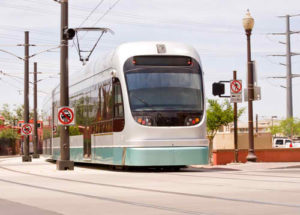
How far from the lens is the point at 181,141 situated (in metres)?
20.6

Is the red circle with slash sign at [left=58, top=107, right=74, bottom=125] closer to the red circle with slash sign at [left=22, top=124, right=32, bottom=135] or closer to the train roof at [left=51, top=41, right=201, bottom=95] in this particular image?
the train roof at [left=51, top=41, right=201, bottom=95]

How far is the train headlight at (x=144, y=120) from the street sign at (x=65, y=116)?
5395 millimetres

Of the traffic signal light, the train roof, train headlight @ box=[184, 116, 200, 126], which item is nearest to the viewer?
train headlight @ box=[184, 116, 200, 126]

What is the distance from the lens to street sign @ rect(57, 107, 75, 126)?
25.3 m

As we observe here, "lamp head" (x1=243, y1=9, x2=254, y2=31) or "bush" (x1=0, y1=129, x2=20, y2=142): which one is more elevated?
"lamp head" (x1=243, y1=9, x2=254, y2=31)

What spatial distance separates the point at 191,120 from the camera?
825 inches

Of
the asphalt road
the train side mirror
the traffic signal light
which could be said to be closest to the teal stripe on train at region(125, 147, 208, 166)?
the train side mirror

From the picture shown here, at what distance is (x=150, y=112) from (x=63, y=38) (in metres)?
6.66

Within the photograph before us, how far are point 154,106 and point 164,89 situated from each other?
1.92ft

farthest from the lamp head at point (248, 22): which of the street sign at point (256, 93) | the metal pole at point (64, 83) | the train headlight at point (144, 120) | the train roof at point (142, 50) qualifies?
the train headlight at point (144, 120)

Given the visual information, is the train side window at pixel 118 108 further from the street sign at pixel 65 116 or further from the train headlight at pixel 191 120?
the street sign at pixel 65 116

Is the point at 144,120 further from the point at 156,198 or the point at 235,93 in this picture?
the point at 156,198

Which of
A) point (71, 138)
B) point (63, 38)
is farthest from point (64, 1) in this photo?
point (71, 138)

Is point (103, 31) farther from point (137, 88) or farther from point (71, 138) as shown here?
point (137, 88)
